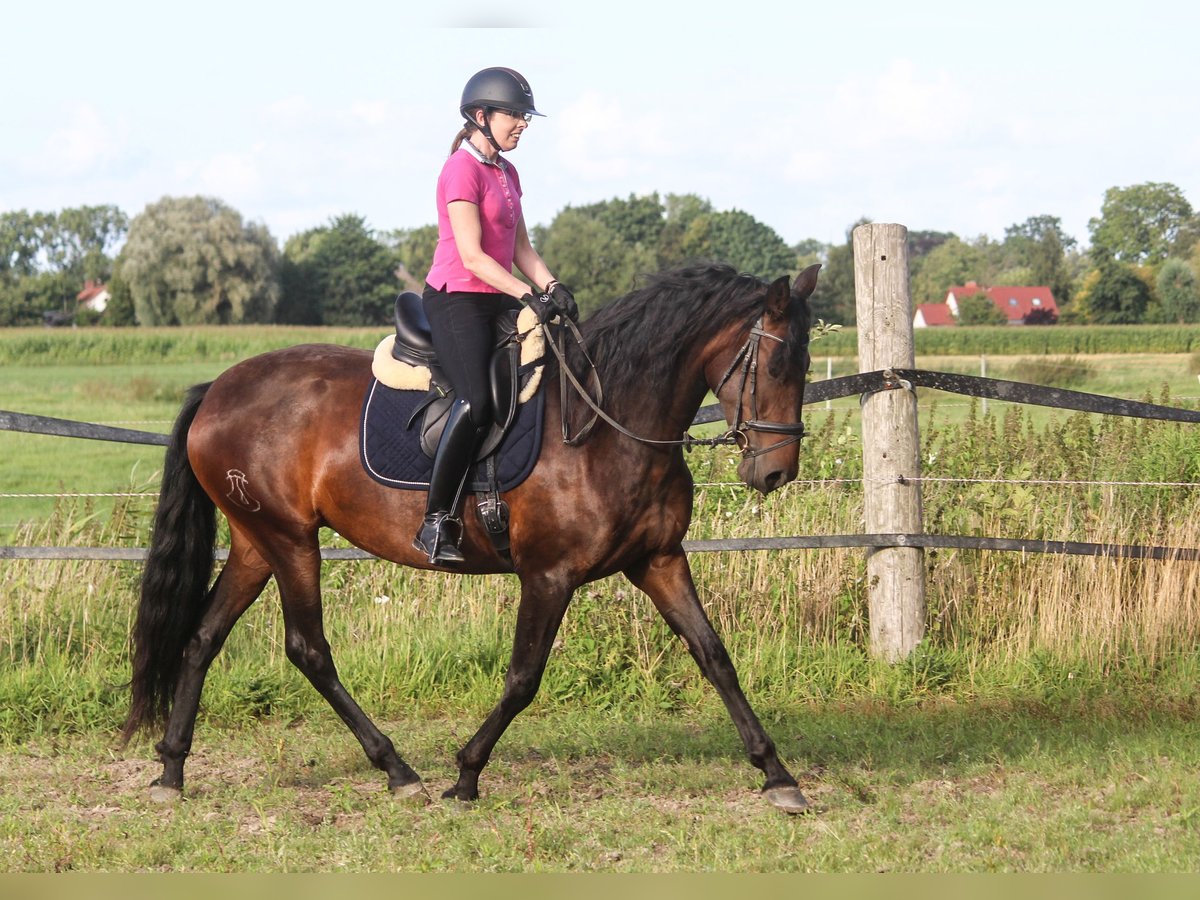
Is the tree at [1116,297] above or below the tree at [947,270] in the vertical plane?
below

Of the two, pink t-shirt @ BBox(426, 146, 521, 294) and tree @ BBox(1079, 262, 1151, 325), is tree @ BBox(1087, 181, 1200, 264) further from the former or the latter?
pink t-shirt @ BBox(426, 146, 521, 294)

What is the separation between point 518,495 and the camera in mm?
5043

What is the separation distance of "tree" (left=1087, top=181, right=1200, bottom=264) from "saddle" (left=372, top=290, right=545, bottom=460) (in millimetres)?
67820

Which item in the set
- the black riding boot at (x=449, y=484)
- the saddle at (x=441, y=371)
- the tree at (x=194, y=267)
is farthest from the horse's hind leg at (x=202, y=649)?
the tree at (x=194, y=267)

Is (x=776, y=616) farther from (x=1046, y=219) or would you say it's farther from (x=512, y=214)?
(x=1046, y=219)

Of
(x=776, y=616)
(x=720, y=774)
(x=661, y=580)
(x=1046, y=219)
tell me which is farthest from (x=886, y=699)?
(x=1046, y=219)

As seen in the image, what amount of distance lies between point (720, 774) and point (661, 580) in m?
0.99

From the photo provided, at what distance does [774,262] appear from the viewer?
9600cm

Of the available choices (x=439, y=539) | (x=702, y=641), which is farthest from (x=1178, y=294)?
(x=439, y=539)

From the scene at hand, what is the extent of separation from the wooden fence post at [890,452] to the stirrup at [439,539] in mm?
2668

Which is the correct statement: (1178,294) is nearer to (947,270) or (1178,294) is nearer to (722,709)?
(722,709)

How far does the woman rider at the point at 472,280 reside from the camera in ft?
16.1

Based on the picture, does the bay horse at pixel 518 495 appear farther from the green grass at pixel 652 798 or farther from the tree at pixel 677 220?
the tree at pixel 677 220

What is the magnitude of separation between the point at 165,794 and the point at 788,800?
271 cm
